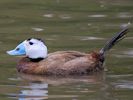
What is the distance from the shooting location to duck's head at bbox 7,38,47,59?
514 inches

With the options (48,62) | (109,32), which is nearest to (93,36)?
(109,32)

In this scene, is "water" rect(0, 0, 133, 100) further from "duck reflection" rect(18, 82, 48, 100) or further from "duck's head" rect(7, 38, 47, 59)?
"duck's head" rect(7, 38, 47, 59)

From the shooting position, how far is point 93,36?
50.3 feet

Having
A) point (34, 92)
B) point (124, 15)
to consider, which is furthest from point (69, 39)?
point (34, 92)

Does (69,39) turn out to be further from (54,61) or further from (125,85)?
(125,85)

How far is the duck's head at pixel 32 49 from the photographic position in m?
13.1

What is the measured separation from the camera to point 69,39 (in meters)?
15.1

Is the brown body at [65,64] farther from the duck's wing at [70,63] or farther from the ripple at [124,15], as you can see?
the ripple at [124,15]

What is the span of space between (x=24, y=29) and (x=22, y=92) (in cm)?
464

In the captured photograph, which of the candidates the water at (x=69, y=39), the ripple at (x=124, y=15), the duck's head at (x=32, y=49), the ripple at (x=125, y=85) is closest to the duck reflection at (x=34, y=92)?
the water at (x=69, y=39)

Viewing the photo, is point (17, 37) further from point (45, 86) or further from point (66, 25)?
point (45, 86)

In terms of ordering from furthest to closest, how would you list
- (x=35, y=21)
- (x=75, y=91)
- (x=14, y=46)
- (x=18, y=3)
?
1. (x=18, y=3)
2. (x=35, y=21)
3. (x=14, y=46)
4. (x=75, y=91)

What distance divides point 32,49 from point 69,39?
2.05 m

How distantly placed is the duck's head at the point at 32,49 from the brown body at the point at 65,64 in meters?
Result: 0.12
